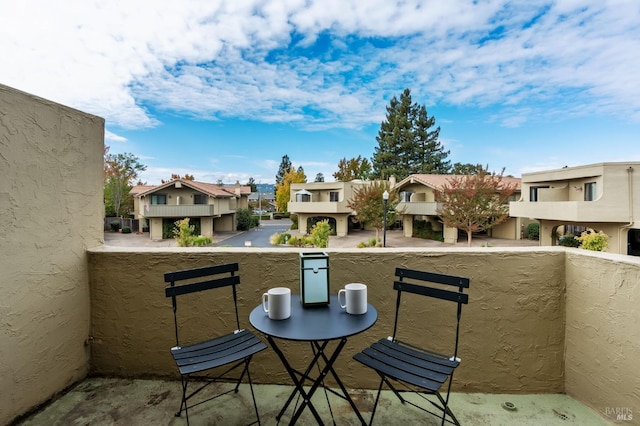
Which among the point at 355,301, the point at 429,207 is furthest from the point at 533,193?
the point at 355,301

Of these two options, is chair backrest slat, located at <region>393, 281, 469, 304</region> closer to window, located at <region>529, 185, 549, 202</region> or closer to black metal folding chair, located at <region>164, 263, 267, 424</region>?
black metal folding chair, located at <region>164, 263, 267, 424</region>

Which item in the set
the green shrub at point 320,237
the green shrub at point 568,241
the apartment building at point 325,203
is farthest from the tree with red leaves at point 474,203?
the green shrub at point 320,237

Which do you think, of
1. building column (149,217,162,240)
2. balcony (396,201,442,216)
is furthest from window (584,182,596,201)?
building column (149,217,162,240)

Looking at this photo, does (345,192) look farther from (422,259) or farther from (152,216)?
(422,259)

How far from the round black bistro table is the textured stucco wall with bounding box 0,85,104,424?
5.25ft

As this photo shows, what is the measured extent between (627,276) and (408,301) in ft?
4.36

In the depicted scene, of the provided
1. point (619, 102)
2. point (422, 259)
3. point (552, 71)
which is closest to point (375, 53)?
point (552, 71)

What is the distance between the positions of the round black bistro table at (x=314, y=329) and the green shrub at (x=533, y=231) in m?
24.2

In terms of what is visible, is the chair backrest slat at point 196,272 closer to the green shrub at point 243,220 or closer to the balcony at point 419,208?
the balcony at point 419,208

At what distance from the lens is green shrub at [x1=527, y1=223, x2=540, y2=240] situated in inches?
822

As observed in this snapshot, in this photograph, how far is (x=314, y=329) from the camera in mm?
1560

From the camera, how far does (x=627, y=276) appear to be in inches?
70.6

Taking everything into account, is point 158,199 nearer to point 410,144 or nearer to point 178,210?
point 178,210

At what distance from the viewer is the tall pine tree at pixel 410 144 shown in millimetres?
34812
